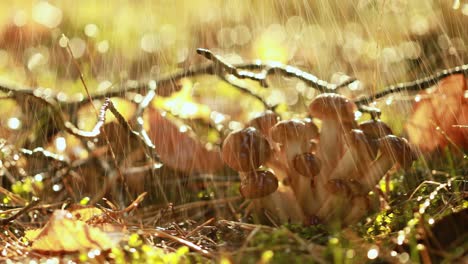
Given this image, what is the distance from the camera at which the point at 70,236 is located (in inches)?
65.9

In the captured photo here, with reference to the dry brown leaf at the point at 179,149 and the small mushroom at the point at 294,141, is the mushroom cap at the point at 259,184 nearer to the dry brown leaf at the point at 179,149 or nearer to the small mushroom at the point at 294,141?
the small mushroom at the point at 294,141

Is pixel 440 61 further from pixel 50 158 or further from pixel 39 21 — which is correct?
pixel 39 21

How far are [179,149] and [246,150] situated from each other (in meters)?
0.89

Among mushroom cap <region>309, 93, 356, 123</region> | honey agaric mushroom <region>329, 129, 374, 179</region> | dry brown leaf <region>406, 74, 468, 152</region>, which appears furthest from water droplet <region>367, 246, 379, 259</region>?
dry brown leaf <region>406, 74, 468, 152</region>

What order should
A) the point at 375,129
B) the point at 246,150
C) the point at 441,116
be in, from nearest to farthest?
the point at 246,150, the point at 375,129, the point at 441,116

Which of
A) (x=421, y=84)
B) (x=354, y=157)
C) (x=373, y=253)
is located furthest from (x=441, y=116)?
(x=373, y=253)

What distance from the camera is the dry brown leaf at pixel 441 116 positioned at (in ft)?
8.23

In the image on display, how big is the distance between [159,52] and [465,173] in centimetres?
409

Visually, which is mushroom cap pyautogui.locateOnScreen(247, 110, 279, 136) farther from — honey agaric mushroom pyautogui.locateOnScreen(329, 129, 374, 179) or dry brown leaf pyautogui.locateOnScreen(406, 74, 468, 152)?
dry brown leaf pyautogui.locateOnScreen(406, 74, 468, 152)

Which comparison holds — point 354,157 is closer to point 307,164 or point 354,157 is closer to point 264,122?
point 307,164

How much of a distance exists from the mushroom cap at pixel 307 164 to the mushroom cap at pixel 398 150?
23 centimetres

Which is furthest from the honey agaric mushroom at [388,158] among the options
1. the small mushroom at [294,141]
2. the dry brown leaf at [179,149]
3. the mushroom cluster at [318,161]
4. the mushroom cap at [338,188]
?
the dry brown leaf at [179,149]

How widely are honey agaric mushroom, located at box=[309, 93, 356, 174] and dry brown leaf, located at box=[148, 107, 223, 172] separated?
30.2 inches

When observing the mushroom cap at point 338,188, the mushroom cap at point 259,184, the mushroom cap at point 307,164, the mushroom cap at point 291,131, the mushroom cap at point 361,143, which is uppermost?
the mushroom cap at point 291,131
